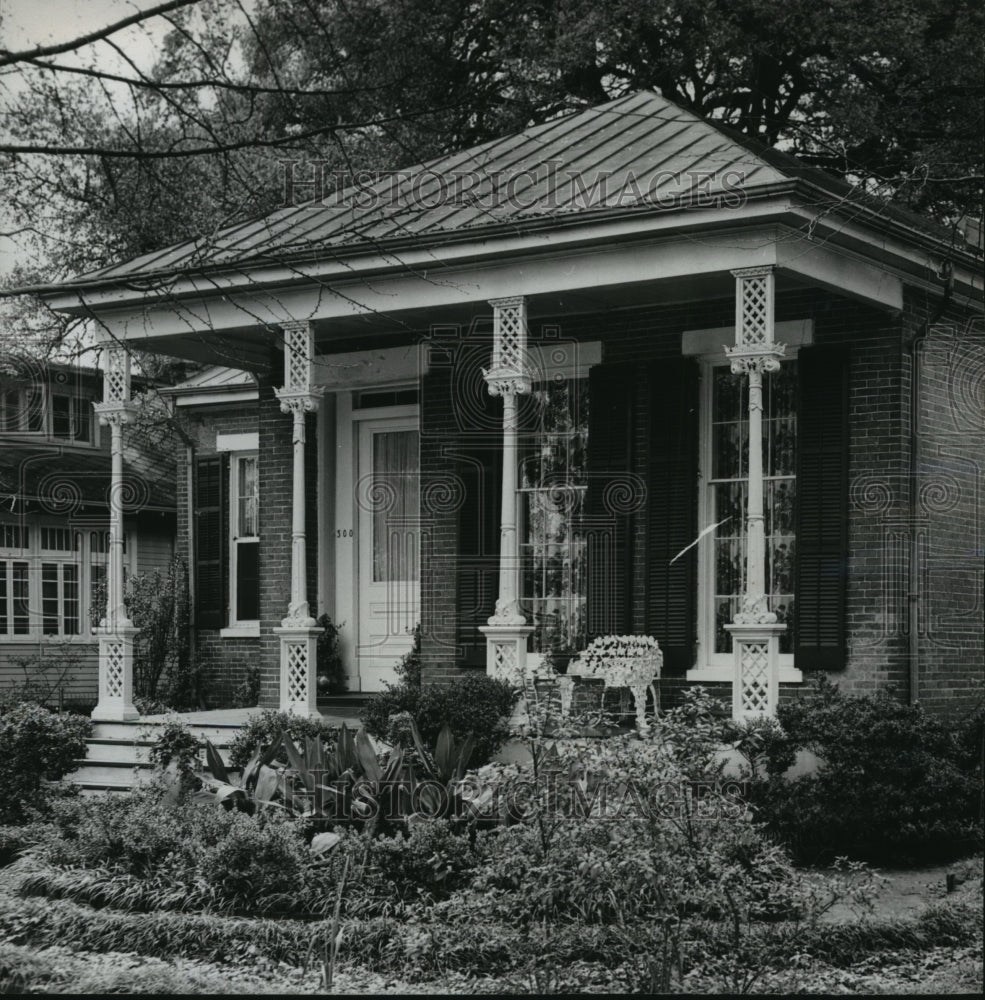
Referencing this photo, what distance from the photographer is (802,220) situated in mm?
10719

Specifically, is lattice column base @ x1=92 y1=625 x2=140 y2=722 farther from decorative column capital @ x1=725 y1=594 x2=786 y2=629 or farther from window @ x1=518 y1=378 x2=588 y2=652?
decorative column capital @ x1=725 y1=594 x2=786 y2=629

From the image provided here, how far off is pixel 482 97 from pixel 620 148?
8241mm

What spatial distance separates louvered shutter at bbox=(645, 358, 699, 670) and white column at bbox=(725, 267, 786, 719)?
169cm

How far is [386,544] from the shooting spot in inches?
596

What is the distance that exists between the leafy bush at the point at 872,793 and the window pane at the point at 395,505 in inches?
224

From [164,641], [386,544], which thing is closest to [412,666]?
[386,544]

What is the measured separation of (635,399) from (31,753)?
19.8 ft

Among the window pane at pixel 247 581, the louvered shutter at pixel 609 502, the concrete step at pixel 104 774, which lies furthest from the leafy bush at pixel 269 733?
the window pane at pixel 247 581

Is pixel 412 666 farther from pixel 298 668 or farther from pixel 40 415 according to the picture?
pixel 40 415

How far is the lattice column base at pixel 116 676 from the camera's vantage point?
1365cm

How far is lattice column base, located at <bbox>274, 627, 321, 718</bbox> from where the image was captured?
12.8m

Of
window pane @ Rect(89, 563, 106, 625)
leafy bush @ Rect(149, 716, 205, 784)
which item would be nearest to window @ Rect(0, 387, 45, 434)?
window pane @ Rect(89, 563, 106, 625)

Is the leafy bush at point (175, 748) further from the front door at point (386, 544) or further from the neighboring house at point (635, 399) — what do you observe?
the front door at point (386, 544)

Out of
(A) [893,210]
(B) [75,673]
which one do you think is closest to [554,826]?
(A) [893,210]
